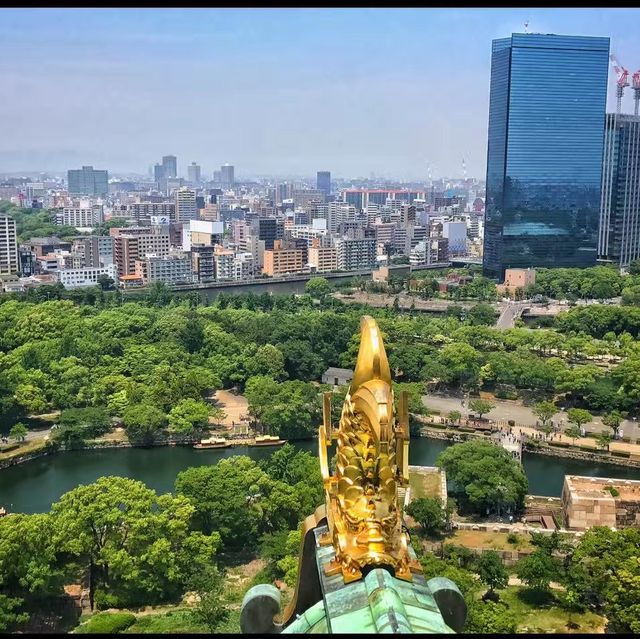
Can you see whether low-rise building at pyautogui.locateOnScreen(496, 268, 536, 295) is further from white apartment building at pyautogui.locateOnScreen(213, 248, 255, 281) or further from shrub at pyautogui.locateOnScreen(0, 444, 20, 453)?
shrub at pyautogui.locateOnScreen(0, 444, 20, 453)

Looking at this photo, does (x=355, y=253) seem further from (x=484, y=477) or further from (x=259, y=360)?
(x=484, y=477)

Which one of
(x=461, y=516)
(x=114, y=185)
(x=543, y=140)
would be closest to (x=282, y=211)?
(x=543, y=140)

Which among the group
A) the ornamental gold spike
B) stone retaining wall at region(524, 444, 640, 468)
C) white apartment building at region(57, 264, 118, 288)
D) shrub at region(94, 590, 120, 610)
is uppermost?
the ornamental gold spike

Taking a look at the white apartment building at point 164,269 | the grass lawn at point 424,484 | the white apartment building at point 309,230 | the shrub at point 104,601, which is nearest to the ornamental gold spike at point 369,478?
the shrub at point 104,601

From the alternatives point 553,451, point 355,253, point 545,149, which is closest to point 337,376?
point 553,451

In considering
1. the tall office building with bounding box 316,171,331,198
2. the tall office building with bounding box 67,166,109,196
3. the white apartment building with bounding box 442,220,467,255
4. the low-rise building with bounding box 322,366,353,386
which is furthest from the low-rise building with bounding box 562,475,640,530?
the tall office building with bounding box 316,171,331,198

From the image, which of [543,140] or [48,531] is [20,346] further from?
[543,140]

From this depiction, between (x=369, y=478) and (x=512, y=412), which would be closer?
(x=369, y=478)
